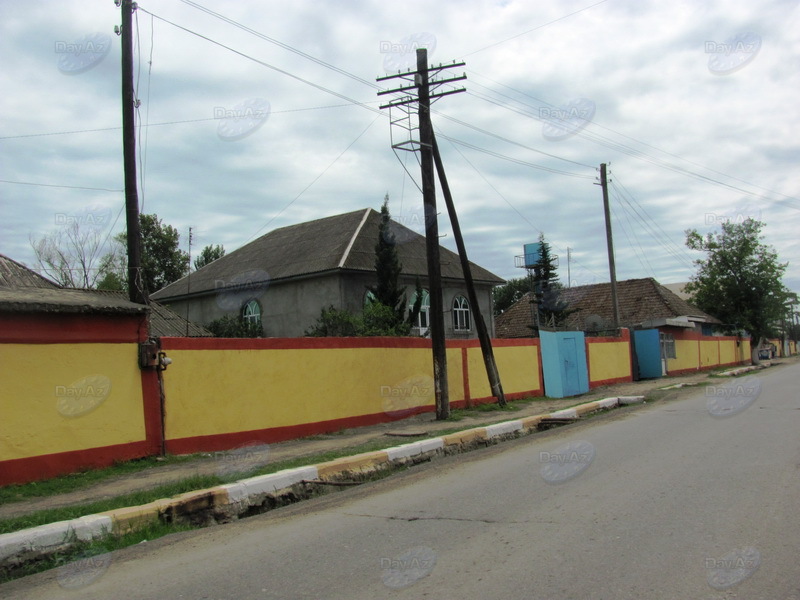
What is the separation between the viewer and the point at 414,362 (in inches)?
625

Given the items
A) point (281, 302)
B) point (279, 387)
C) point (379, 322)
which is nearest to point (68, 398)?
point (279, 387)

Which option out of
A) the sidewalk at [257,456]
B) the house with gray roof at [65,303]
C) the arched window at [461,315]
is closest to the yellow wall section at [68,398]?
the house with gray roof at [65,303]

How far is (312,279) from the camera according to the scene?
27.0 metres

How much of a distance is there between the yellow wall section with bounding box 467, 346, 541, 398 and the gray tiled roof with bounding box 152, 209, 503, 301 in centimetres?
795

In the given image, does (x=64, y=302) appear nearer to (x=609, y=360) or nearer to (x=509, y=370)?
(x=509, y=370)

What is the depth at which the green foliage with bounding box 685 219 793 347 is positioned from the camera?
45719 mm

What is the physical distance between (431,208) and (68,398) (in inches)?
336

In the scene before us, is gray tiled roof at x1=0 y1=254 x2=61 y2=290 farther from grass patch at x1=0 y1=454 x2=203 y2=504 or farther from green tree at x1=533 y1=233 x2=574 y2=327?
green tree at x1=533 y1=233 x2=574 y2=327

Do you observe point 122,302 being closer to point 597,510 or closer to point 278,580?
point 278,580

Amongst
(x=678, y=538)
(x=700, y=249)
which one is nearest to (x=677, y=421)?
(x=678, y=538)

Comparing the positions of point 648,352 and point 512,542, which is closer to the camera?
point 512,542

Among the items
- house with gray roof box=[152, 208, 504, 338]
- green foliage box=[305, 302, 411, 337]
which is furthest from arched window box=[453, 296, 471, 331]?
green foliage box=[305, 302, 411, 337]

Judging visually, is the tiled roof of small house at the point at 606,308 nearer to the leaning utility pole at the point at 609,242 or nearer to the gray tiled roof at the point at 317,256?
the leaning utility pole at the point at 609,242

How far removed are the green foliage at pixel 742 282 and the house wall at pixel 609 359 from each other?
2214 centimetres
